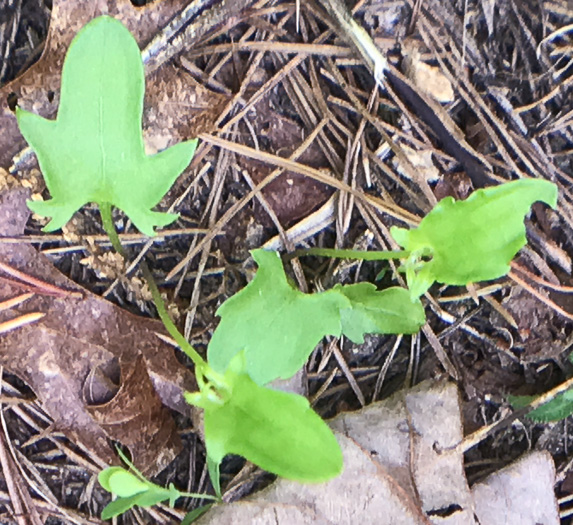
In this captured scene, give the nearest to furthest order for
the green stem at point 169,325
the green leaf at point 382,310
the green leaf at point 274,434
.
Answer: the green leaf at point 274,434 → the green stem at point 169,325 → the green leaf at point 382,310

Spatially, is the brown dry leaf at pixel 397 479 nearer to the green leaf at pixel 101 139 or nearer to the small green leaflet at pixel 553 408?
the small green leaflet at pixel 553 408

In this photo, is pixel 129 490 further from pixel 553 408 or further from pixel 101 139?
pixel 553 408

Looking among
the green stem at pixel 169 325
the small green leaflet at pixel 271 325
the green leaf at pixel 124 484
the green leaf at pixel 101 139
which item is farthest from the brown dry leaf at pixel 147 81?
the green leaf at pixel 124 484

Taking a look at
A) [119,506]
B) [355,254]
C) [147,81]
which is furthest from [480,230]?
[119,506]

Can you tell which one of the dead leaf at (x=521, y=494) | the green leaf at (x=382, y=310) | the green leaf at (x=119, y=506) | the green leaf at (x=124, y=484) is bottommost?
the dead leaf at (x=521, y=494)

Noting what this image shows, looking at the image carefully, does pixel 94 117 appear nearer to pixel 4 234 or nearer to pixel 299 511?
pixel 4 234

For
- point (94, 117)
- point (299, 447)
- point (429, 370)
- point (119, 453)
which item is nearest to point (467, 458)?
point (429, 370)

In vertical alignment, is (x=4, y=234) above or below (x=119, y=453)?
above
